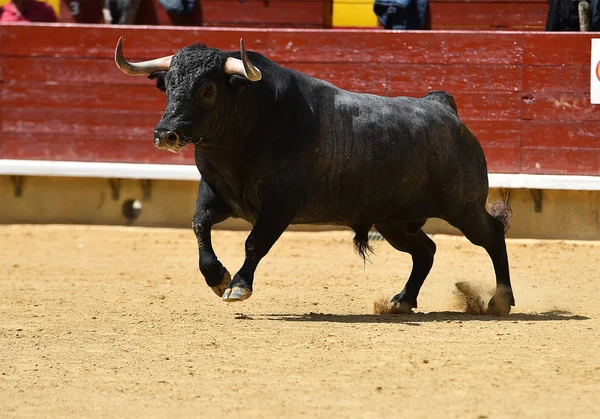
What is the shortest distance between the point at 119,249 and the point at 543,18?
14.3 ft

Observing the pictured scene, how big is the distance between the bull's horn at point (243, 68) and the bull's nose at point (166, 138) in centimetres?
48

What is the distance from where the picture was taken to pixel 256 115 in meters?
6.69

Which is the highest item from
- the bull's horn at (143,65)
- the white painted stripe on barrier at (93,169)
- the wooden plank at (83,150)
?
the bull's horn at (143,65)

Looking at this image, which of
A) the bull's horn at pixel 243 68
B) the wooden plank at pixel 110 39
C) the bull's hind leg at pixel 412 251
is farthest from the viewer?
the wooden plank at pixel 110 39

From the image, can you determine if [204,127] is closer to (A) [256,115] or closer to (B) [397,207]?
(A) [256,115]

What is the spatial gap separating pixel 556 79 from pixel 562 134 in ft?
1.49

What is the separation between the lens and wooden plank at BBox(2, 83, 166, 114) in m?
10.9

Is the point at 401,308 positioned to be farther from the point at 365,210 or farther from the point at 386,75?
the point at 386,75

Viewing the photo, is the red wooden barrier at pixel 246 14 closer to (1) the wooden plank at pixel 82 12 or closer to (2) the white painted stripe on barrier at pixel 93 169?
(1) the wooden plank at pixel 82 12

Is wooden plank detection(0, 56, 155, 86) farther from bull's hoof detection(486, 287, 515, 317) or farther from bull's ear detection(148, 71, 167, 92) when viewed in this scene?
bull's hoof detection(486, 287, 515, 317)

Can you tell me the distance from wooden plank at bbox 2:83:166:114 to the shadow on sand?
451 centimetres

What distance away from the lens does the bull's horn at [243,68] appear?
6.34m

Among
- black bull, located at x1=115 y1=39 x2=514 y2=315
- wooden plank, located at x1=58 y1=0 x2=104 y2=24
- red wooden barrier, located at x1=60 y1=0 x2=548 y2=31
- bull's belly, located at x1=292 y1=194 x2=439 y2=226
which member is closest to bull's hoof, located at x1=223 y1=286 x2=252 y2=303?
black bull, located at x1=115 y1=39 x2=514 y2=315

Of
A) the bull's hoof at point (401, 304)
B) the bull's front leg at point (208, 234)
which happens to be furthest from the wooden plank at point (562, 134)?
the bull's front leg at point (208, 234)
